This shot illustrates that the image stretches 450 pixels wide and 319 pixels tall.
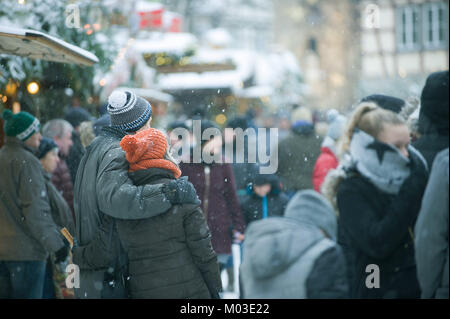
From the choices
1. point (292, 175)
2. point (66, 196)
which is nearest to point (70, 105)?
point (66, 196)

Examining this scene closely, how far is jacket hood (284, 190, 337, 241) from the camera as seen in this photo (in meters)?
2.74

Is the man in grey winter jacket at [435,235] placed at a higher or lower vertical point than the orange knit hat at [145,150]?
lower

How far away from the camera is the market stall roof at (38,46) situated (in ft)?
12.3

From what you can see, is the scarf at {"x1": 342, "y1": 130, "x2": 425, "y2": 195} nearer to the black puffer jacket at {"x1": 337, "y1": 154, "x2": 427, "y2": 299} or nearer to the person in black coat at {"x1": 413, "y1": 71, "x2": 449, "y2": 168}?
the black puffer jacket at {"x1": 337, "y1": 154, "x2": 427, "y2": 299}

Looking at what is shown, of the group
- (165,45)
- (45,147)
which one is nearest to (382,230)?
(45,147)

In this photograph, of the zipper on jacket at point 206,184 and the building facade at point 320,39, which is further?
the building facade at point 320,39

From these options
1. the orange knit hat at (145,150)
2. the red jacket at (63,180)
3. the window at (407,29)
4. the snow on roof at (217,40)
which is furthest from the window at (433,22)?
the orange knit hat at (145,150)

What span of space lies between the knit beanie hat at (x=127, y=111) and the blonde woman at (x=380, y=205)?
1.21m

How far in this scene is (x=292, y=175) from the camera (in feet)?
14.5

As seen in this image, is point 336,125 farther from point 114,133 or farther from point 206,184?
point 114,133

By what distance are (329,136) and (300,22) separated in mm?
28540

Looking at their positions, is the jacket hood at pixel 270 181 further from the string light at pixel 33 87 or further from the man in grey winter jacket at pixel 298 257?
the string light at pixel 33 87

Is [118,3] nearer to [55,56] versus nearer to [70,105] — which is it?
[70,105]

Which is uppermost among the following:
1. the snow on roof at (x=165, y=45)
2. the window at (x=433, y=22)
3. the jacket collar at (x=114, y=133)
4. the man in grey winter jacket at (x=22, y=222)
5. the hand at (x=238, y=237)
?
the window at (x=433, y=22)
